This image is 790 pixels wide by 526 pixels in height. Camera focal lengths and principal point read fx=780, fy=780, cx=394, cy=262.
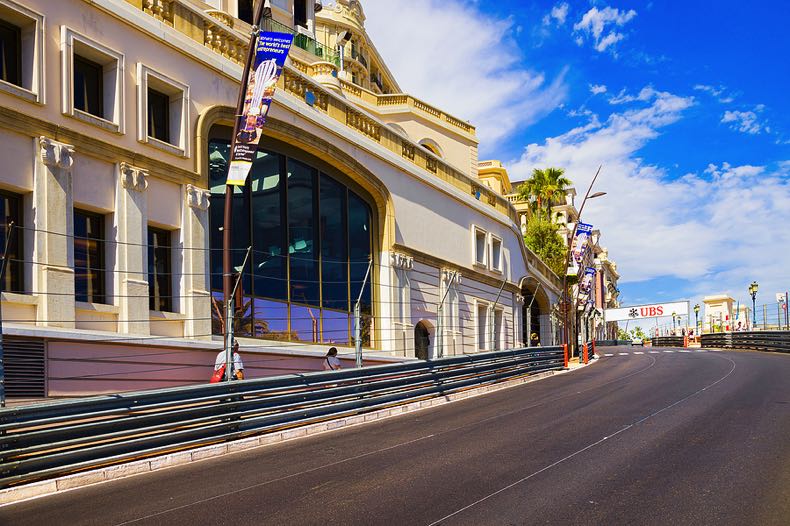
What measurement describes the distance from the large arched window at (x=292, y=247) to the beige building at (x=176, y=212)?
5 cm

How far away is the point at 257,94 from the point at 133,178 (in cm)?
288

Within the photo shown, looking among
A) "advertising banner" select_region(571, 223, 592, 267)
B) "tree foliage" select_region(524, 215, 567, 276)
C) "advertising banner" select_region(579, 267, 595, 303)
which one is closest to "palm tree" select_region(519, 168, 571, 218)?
"tree foliage" select_region(524, 215, 567, 276)

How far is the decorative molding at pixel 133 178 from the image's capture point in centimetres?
1456

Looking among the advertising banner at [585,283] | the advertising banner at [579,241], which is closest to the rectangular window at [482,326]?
the advertising banner at [579,241]

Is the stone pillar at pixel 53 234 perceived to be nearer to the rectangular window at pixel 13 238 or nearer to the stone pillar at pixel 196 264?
the rectangular window at pixel 13 238

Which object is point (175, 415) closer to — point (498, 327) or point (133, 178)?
point (133, 178)

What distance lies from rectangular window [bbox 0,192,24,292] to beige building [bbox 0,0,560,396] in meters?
0.03

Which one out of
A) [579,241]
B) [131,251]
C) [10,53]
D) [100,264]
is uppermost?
[10,53]

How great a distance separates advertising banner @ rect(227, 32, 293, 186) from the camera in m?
15.0

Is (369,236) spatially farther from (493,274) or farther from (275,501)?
(275,501)

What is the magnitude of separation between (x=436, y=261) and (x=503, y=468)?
17.6m

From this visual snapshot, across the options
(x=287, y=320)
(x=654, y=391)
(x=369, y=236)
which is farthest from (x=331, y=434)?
(x=369, y=236)

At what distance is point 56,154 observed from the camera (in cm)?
1314

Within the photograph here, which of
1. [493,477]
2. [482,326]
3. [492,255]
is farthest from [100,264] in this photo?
[492,255]
